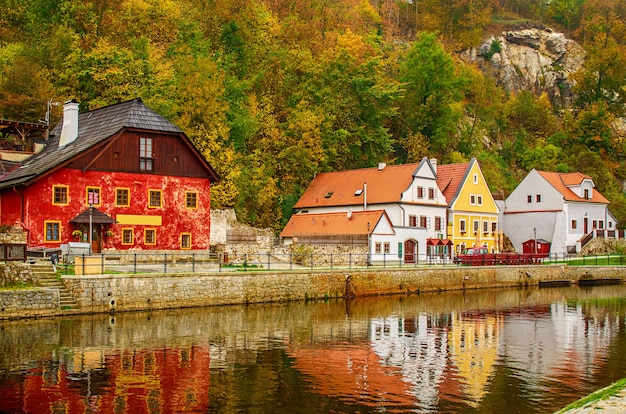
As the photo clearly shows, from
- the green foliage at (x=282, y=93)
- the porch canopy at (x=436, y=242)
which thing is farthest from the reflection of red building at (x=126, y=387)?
the porch canopy at (x=436, y=242)

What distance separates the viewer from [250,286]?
38625 millimetres

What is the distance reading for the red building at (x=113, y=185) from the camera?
4166 centimetres

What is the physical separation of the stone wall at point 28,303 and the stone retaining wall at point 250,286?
0.13 feet

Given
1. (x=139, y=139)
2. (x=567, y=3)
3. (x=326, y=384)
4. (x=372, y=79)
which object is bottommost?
(x=326, y=384)

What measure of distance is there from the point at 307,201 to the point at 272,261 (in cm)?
1636

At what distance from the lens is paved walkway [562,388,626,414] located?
44.0 ft

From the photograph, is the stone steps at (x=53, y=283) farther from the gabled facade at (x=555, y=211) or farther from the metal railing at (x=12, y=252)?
the gabled facade at (x=555, y=211)

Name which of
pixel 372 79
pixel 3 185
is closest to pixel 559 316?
pixel 3 185

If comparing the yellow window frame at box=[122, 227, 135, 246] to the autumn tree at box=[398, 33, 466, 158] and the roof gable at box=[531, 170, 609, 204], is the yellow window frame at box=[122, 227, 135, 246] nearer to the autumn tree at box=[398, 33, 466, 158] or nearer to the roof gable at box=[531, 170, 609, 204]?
the autumn tree at box=[398, 33, 466, 158]

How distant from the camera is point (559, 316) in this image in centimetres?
3725

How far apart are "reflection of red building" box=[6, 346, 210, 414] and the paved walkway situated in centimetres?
817

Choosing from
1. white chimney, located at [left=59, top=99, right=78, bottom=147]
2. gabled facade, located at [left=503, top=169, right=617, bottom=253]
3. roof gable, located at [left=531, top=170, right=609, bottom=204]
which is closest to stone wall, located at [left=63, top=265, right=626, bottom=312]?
white chimney, located at [left=59, top=99, right=78, bottom=147]

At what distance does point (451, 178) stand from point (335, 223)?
16.7 meters

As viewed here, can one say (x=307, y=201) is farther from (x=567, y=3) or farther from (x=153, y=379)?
(x=567, y=3)
